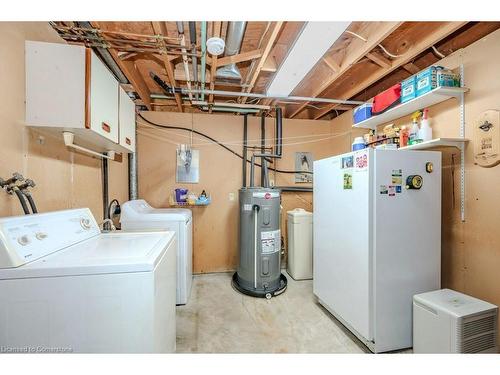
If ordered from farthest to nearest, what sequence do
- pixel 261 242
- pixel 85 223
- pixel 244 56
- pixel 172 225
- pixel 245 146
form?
pixel 245 146 < pixel 261 242 < pixel 172 225 < pixel 244 56 < pixel 85 223

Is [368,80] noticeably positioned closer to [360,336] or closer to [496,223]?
[496,223]

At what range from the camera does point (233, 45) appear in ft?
6.23

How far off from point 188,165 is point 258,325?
2.17 m

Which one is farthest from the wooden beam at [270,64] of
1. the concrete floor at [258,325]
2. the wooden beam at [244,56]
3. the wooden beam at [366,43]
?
the concrete floor at [258,325]

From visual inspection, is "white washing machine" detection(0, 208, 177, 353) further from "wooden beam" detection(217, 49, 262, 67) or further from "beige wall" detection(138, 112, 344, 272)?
"beige wall" detection(138, 112, 344, 272)

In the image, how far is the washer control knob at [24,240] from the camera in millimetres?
989

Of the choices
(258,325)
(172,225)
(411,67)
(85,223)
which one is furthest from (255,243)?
(411,67)

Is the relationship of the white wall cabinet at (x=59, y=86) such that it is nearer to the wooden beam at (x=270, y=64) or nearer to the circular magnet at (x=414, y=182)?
the wooden beam at (x=270, y=64)

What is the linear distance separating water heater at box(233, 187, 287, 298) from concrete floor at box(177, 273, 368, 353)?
5.6 inches

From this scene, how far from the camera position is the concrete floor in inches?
71.7

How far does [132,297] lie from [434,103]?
8.36ft

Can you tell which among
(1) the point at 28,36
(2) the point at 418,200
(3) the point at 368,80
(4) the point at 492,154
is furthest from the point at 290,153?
(1) the point at 28,36

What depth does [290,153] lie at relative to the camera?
3588mm

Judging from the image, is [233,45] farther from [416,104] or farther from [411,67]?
[411,67]
